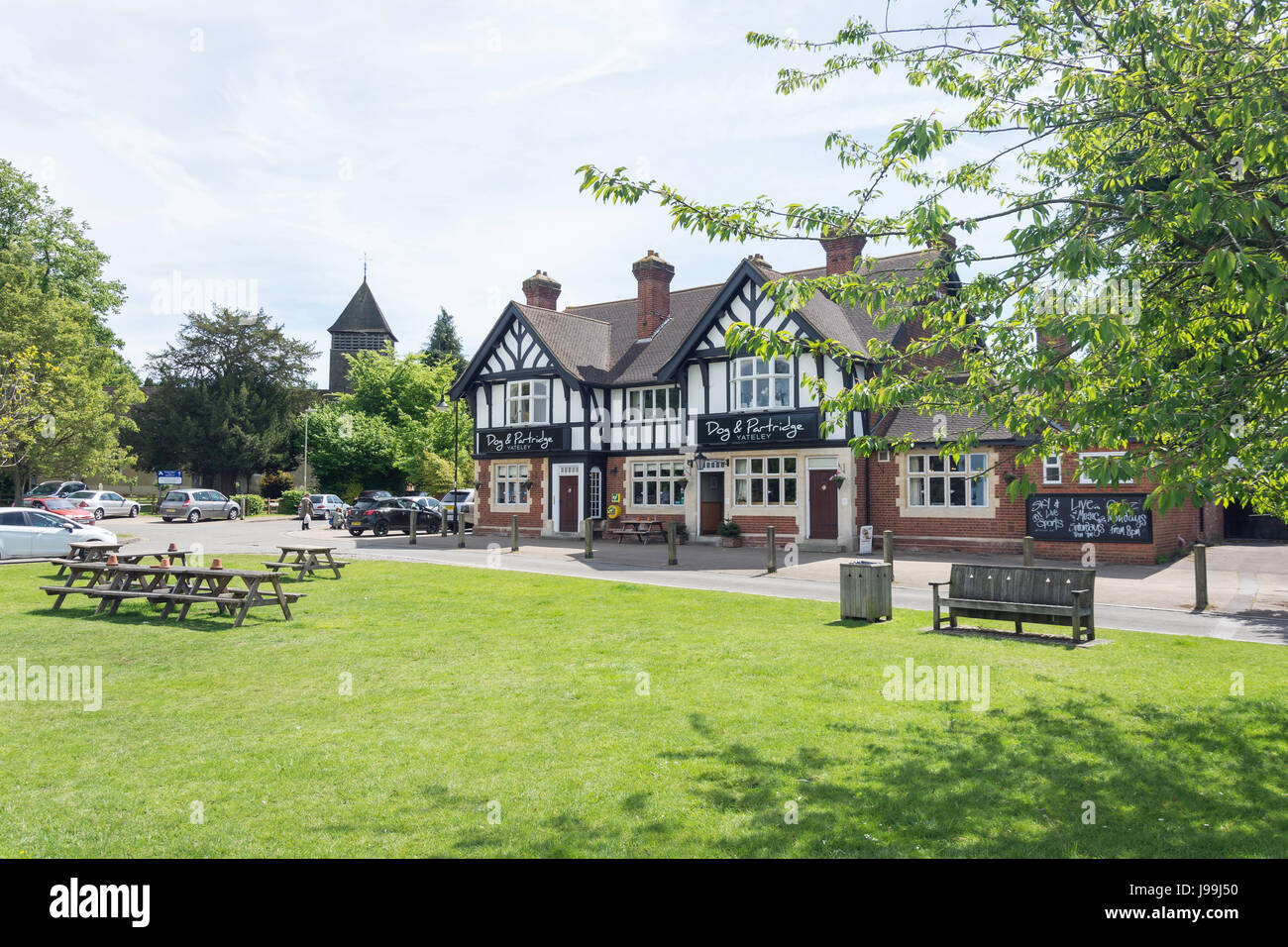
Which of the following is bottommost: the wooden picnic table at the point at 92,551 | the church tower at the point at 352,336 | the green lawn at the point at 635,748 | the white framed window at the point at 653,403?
the green lawn at the point at 635,748

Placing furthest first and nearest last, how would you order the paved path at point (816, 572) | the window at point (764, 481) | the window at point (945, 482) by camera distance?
the window at point (764, 481) < the window at point (945, 482) < the paved path at point (816, 572)

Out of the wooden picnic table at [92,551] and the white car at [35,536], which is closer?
the wooden picnic table at [92,551]

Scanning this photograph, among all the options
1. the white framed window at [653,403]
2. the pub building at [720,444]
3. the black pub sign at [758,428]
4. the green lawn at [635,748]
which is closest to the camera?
the green lawn at [635,748]

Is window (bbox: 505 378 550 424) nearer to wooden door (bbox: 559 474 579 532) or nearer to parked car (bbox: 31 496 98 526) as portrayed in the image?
wooden door (bbox: 559 474 579 532)

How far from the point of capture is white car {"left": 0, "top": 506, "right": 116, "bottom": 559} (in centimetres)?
2272

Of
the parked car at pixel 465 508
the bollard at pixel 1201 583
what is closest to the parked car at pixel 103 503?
the parked car at pixel 465 508

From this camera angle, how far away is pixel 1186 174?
538 cm

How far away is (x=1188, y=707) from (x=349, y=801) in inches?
274

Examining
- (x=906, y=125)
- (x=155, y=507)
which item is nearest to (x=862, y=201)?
(x=906, y=125)

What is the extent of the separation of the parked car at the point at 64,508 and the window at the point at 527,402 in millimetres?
17057

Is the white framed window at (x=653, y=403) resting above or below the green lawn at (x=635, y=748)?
above

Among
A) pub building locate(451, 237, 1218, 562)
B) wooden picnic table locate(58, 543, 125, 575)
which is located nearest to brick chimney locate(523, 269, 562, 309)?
pub building locate(451, 237, 1218, 562)

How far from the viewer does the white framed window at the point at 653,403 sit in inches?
1248

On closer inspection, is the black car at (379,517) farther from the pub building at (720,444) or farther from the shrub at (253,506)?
the shrub at (253,506)
